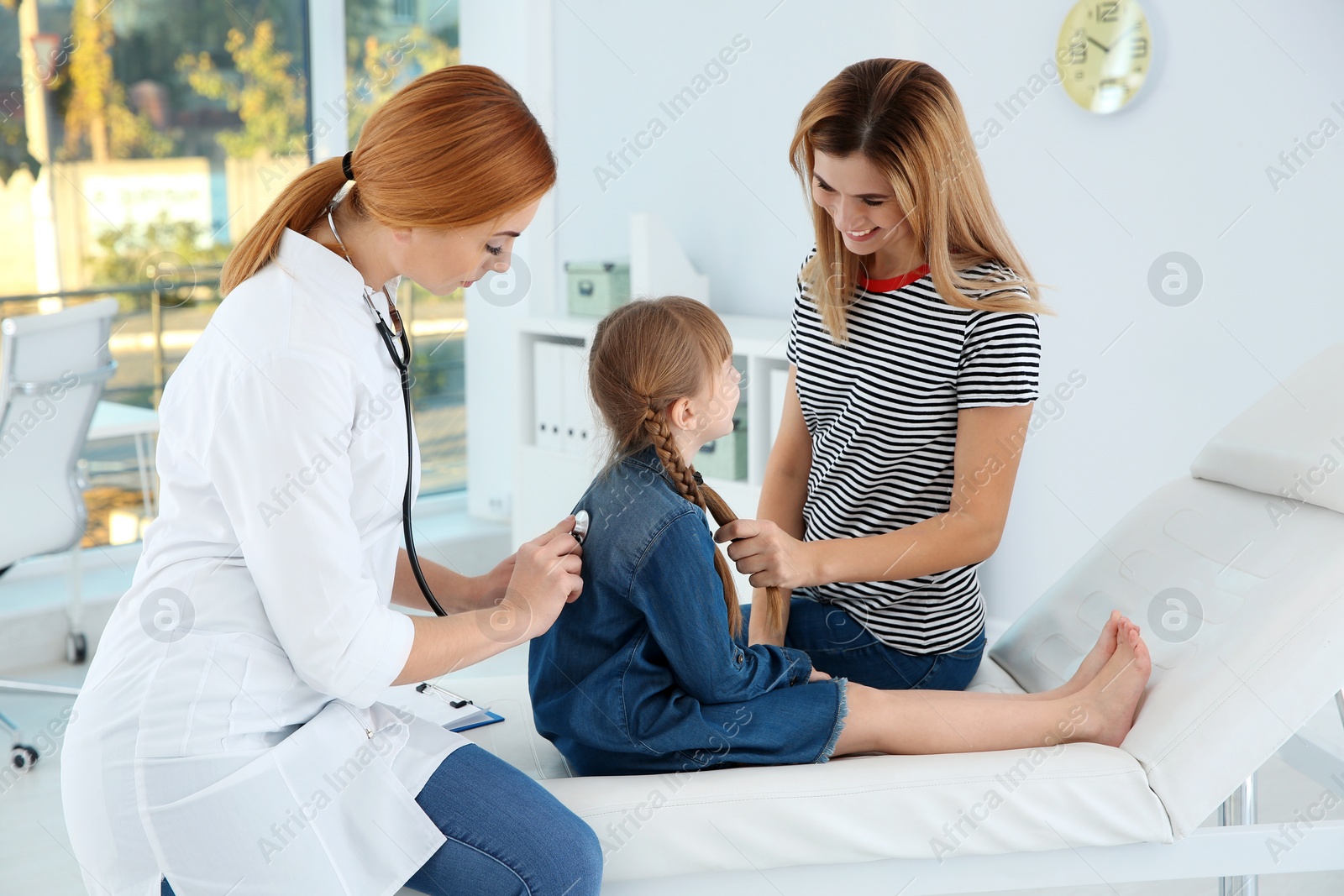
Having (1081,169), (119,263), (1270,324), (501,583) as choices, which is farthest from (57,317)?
(1270,324)

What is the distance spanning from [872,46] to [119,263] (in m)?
2.41

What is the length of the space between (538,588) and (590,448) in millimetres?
1993

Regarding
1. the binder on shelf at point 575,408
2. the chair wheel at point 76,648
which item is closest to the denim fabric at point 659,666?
the binder on shelf at point 575,408

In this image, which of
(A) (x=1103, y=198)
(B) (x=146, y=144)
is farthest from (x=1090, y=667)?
(B) (x=146, y=144)

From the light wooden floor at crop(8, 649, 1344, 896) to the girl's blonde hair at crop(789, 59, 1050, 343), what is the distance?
1072 millimetres

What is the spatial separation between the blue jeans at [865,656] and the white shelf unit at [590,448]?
47.5 inches

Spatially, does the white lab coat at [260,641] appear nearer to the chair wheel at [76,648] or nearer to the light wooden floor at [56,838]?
the light wooden floor at [56,838]

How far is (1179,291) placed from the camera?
2559mm

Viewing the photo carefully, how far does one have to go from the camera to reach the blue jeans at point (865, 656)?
1559 mm

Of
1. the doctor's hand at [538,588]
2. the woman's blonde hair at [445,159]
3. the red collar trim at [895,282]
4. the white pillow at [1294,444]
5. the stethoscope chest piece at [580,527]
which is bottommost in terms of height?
the doctor's hand at [538,588]

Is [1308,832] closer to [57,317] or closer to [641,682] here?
[641,682]

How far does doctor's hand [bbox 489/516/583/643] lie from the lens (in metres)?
1.19

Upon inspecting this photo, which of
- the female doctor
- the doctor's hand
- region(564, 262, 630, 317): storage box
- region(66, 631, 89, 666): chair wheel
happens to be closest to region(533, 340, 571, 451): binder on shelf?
region(564, 262, 630, 317): storage box

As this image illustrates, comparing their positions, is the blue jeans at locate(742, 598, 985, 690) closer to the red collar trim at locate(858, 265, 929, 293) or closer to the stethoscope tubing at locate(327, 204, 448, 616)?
the red collar trim at locate(858, 265, 929, 293)
